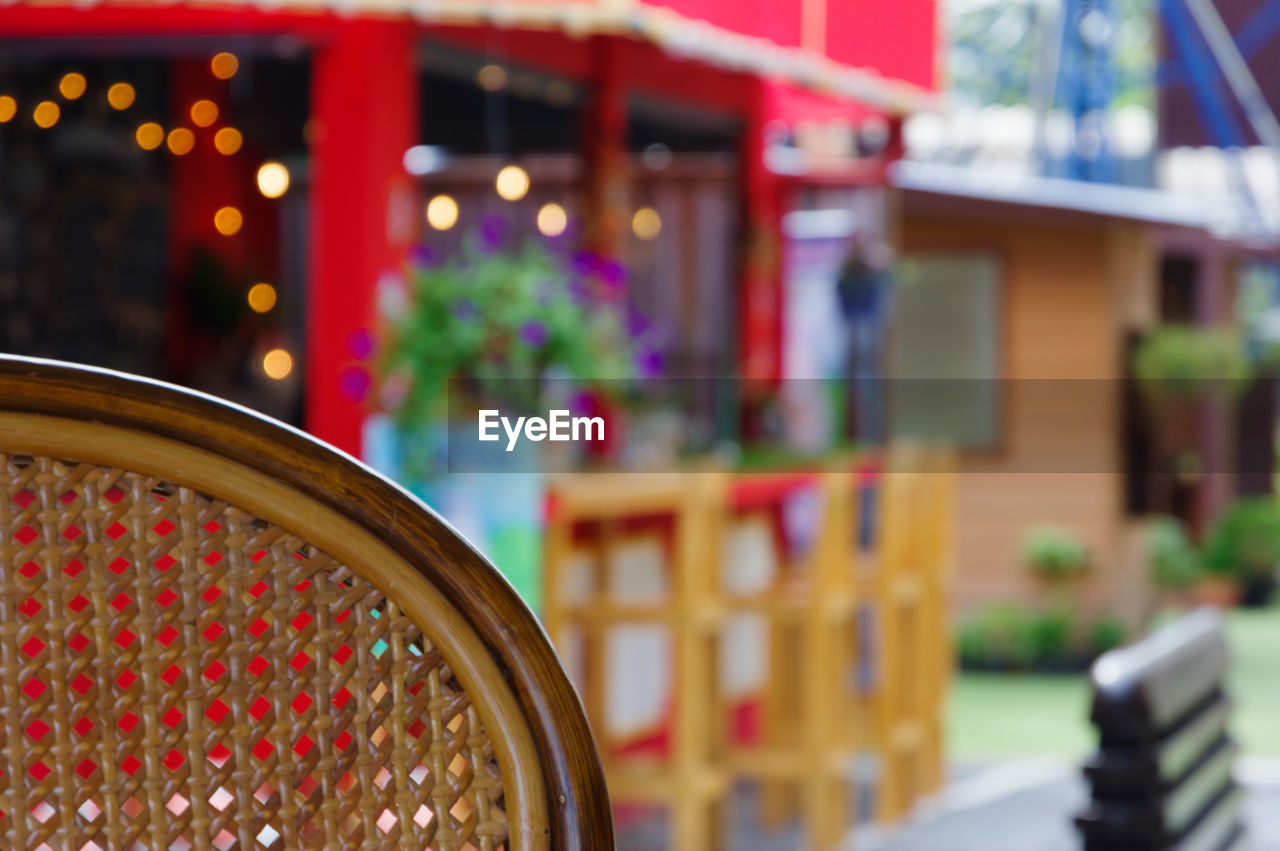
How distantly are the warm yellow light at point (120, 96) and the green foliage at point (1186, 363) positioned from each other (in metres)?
5.74

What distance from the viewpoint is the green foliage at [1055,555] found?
9.14 metres

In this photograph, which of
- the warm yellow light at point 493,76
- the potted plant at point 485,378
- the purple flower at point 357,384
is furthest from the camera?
the warm yellow light at point 493,76

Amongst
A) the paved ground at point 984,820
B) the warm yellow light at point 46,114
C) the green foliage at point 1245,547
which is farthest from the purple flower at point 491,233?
the green foliage at point 1245,547

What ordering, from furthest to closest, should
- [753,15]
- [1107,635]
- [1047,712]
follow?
[1107,635] < [1047,712] < [753,15]

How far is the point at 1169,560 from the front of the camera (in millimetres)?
9984

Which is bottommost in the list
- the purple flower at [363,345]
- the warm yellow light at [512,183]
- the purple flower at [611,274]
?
the purple flower at [363,345]

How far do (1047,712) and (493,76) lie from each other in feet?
12.8

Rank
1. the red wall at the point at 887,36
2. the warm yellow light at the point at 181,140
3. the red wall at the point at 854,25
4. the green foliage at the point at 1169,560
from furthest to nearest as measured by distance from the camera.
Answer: the green foliage at the point at 1169,560 → the warm yellow light at the point at 181,140 → the red wall at the point at 887,36 → the red wall at the point at 854,25

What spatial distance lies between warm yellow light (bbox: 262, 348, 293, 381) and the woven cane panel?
6.02 metres

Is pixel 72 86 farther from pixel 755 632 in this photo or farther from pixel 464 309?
pixel 755 632

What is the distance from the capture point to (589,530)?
450cm

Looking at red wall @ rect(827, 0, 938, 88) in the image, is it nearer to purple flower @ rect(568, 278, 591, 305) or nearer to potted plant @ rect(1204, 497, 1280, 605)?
purple flower @ rect(568, 278, 591, 305)

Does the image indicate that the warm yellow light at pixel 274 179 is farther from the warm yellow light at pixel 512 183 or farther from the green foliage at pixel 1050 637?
the green foliage at pixel 1050 637

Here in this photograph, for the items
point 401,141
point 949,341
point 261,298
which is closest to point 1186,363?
point 949,341
